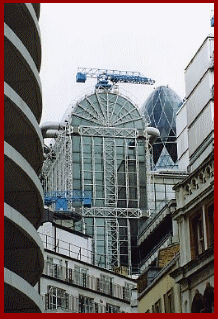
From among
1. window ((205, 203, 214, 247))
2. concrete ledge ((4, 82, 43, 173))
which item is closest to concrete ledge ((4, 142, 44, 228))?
concrete ledge ((4, 82, 43, 173))

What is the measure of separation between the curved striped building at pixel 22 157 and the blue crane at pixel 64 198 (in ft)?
217

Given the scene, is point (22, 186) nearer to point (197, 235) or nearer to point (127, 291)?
point (197, 235)

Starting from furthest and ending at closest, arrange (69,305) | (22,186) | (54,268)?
(54,268), (69,305), (22,186)

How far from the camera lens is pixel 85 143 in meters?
139

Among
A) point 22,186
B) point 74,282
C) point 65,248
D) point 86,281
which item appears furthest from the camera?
point 65,248

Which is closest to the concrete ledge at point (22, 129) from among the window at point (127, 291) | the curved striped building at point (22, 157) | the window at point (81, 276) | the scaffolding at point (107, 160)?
the curved striped building at point (22, 157)

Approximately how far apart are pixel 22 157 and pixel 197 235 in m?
9.88

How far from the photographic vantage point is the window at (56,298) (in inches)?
3258

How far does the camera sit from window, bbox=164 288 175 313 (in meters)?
55.4

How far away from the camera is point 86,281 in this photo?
89.9 meters

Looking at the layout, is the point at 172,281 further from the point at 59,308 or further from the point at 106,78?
the point at 106,78

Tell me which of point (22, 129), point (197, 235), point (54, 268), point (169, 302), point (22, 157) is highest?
point (22, 129)

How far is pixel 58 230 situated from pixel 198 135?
85.9 feet

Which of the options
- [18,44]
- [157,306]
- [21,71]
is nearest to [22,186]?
[21,71]
